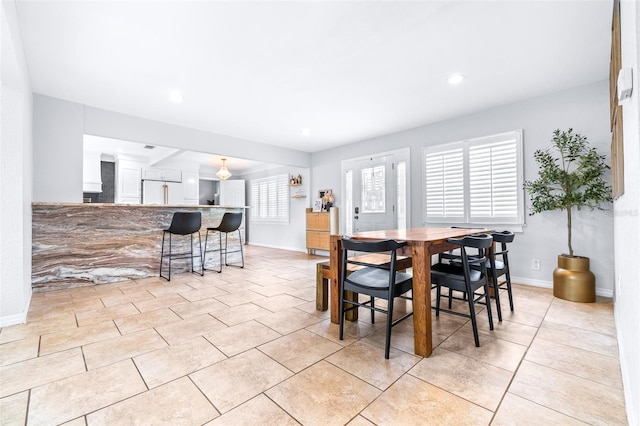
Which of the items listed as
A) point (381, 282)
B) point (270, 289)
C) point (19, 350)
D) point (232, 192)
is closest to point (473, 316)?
point (381, 282)

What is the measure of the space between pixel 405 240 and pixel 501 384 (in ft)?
3.11

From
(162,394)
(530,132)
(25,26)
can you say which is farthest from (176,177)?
(530,132)

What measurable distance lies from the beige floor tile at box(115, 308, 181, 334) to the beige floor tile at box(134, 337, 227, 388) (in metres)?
0.53

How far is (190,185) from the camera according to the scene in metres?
8.05

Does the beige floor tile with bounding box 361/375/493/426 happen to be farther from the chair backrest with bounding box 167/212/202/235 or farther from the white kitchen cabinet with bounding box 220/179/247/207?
the white kitchen cabinet with bounding box 220/179/247/207

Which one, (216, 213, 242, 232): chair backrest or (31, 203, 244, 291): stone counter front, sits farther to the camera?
(216, 213, 242, 232): chair backrest

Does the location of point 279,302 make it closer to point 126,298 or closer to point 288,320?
point 288,320

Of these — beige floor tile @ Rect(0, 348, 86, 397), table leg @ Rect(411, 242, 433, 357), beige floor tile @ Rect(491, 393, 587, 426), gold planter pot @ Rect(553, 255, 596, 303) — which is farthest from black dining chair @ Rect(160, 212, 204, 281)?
gold planter pot @ Rect(553, 255, 596, 303)

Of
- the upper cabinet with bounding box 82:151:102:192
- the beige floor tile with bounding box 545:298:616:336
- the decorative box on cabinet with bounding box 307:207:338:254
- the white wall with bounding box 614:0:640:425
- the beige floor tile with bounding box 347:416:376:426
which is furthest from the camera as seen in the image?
the upper cabinet with bounding box 82:151:102:192

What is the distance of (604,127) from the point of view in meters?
3.20

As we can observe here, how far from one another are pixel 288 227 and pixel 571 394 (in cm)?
649

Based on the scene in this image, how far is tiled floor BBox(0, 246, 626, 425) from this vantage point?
1329 millimetres

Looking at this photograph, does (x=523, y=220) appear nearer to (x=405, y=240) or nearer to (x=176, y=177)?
(x=405, y=240)

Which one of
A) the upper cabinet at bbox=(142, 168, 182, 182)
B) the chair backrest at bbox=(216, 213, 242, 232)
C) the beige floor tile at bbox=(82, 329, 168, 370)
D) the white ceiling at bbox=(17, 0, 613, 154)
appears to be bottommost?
the beige floor tile at bbox=(82, 329, 168, 370)
